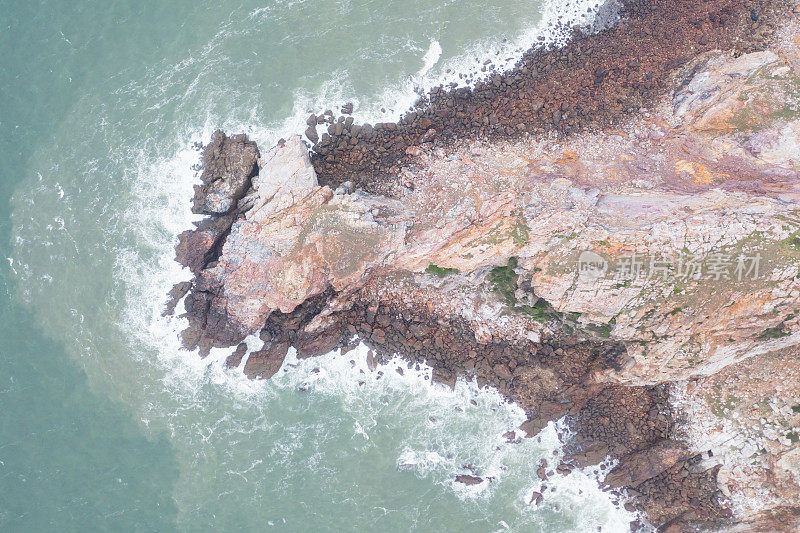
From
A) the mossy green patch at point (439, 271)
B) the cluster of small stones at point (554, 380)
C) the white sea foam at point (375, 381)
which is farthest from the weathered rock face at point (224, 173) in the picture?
the mossy green patch at point (439, 271)

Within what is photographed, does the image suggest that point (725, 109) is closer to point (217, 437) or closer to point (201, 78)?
point (201, 78)

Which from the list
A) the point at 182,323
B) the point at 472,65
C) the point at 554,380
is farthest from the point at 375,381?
the point at 472,65

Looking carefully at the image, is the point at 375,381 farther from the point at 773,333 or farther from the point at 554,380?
the point at 773,333

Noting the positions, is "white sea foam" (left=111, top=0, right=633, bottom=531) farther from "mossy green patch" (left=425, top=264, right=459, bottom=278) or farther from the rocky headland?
"mossy green patch" (left=425, top=264, right=459, bottom=278)

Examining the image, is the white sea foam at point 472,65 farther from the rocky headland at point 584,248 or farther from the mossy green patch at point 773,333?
the mossy green patch at point 773,333

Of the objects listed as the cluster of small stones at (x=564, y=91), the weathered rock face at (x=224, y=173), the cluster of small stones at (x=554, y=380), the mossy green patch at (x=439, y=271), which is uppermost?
the weathered rock face at (x=224, y=173)

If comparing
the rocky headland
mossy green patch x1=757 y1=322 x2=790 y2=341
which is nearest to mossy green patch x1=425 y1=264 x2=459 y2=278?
the rocky headland
